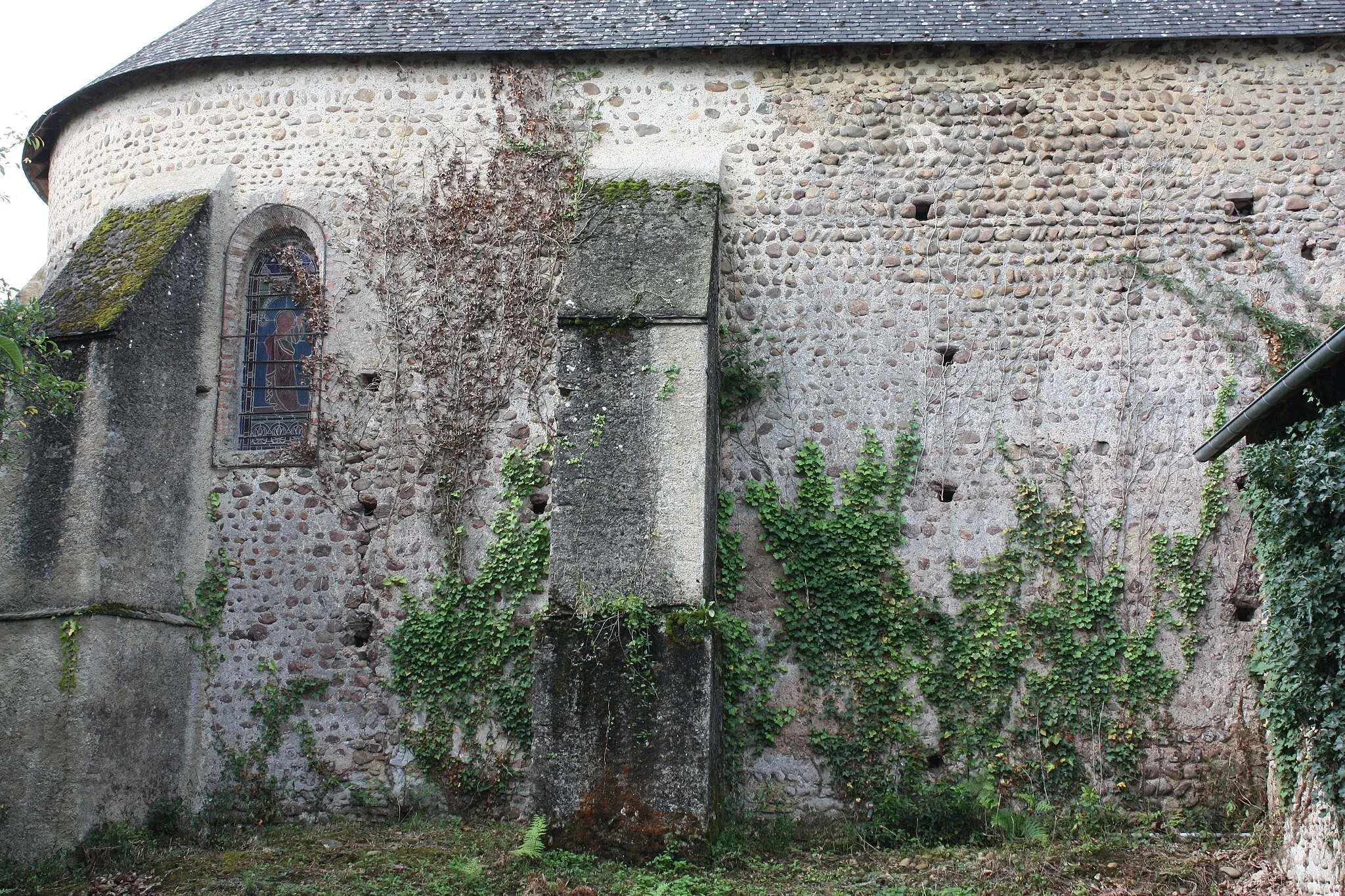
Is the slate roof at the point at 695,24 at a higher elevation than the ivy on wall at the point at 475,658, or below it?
higher

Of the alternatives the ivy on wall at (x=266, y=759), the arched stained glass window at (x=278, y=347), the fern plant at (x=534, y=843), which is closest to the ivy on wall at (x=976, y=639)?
the fern plant at (x=534, y=843)

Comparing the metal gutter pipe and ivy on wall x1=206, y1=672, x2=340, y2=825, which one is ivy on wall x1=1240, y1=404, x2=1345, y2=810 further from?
ivy on wall x1=206, y1=672, x2=340, y2=825

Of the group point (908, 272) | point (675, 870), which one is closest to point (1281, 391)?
point (908, 272)

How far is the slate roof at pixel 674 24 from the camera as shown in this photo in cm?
843

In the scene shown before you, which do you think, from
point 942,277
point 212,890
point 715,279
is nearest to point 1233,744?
point 942,277

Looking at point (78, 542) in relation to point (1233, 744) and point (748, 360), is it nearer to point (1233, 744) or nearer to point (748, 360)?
point (748, 360)

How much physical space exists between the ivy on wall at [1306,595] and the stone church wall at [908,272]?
199 cm

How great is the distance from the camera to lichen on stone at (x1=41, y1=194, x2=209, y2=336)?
7.78 metres

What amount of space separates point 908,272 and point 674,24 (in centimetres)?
284

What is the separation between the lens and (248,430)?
343 inches

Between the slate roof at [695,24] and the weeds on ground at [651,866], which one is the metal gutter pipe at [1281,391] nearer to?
the weeds on ground at [651,866]

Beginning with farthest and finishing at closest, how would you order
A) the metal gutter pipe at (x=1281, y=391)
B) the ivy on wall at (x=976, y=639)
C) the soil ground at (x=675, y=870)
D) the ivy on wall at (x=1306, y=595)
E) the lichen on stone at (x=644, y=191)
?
the lichen on stone at (x=644, y=191) → the ivy on wall at (x=976, y=639) → the soil ground at (x=675, y=870) → the ivy on wall at (x=1306, y=595) → the metal gutter pipe at (x=1281, y=391)

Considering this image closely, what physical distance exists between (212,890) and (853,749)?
13.9 feet

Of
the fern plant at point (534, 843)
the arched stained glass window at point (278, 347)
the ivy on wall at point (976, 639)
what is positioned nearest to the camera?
the fern plant at point (534, 843)
